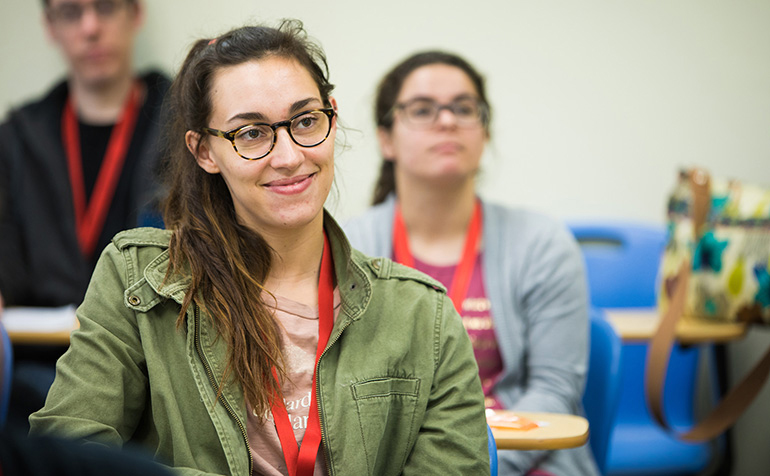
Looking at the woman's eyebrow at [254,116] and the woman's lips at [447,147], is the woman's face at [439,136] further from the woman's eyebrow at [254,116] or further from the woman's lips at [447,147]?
the woman's eyebrow at [254,116]

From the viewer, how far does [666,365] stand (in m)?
2.58

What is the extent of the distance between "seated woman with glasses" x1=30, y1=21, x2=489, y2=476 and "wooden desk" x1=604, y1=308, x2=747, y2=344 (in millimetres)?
1134

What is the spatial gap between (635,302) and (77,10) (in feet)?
9.10

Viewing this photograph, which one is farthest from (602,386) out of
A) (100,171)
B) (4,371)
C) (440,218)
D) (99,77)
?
(99,77)

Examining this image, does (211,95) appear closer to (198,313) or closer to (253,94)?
(253,94)

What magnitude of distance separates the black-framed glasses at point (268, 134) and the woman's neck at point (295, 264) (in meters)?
0.18

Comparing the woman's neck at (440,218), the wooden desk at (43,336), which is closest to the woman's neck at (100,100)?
the wooden desk at (43,336)

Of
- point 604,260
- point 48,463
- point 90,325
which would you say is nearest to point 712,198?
point 604,260

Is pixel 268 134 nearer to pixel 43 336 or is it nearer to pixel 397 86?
→ pixel 397 86

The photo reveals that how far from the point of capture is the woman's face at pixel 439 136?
235cm

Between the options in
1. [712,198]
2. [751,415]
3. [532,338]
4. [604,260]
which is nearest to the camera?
[532,338]

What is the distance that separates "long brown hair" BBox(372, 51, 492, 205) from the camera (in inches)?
97.0

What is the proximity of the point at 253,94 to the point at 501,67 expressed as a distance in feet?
7.24

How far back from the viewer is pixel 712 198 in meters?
2.69
